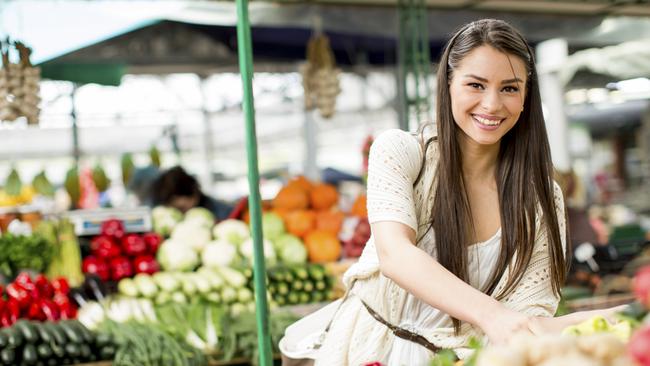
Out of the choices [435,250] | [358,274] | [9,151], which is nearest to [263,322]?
[358,274]

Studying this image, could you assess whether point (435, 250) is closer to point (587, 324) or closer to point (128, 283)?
point (587, 324)

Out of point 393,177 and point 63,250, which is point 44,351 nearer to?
point 63,250

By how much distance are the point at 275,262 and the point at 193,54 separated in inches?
146

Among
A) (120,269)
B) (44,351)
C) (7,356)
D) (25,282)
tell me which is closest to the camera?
(7,356)

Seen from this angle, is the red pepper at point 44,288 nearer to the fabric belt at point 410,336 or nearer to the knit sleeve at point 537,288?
the fabric belt at point 410,336

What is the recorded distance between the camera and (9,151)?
20312 mm

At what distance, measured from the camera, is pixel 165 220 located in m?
6.53

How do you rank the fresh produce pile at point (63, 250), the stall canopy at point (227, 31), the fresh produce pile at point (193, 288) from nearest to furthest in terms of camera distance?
the fresh produce pile at point (193, 288) < the fresh produce pile at point (63, 250) < the stall canopy at point (227, 31)

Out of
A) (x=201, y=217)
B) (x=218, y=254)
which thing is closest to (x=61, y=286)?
(x=218, y=254)

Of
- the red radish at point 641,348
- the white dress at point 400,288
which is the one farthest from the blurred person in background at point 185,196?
the red radish at point 641,348

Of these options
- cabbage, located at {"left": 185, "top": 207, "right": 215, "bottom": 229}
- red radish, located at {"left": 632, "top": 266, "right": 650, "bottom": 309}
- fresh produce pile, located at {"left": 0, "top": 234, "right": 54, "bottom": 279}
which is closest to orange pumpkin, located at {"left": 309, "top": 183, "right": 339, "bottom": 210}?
cabbage, located at {"left": 185, "top": 207, "right": 215, "bottom": 229}

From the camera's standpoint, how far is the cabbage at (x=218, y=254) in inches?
229

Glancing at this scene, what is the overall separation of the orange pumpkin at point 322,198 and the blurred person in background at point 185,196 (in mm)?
965

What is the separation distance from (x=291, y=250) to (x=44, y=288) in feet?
5.86
